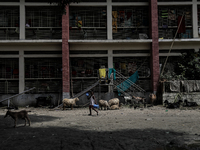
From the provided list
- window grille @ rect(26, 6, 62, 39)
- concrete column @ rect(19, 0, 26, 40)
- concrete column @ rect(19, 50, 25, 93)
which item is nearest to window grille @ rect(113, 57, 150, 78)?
window grille @ rect(26, 6, 62, 39)

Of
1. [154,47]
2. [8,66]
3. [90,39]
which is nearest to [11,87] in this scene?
[8,66]

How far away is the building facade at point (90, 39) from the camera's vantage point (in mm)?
18438

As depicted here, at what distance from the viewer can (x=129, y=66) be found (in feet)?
62.6

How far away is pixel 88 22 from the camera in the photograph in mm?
19406

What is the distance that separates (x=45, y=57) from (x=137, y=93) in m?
8.01

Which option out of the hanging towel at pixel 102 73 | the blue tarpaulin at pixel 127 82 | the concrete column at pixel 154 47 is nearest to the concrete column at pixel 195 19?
the concrete column at pixel 154 47

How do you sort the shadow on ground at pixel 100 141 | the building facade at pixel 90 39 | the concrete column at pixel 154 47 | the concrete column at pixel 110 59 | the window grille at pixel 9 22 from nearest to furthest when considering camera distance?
the shadow on ground at pixel 100 141 < the concrete column at pixel 154 47 < the building facade at pixel 90 39 < the concrete column at pixel 110 59 < the window grille at pixel 9 22

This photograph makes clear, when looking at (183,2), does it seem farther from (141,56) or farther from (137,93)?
(137,93)

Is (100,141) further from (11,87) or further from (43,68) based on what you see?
(11,87)

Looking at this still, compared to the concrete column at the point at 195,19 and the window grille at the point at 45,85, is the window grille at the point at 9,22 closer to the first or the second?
the window grille at the point at 45,85

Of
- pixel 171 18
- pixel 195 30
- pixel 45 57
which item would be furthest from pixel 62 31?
pixel 195 30

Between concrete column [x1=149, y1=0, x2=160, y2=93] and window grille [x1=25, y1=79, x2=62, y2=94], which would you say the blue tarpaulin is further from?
window grille [x1=25, y1=79, x2=62, y2=94]

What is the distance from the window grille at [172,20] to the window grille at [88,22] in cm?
478

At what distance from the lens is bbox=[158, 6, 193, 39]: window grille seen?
759 inches
